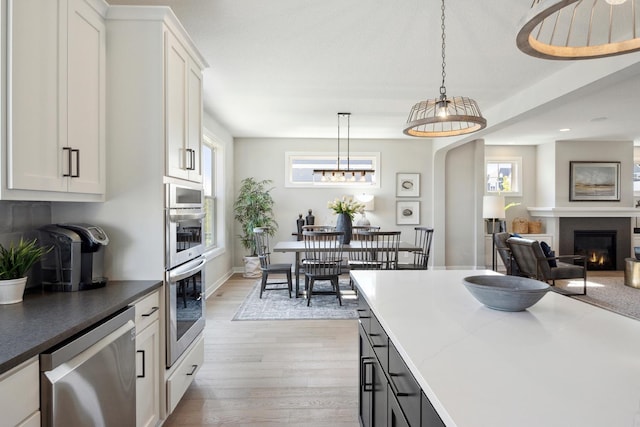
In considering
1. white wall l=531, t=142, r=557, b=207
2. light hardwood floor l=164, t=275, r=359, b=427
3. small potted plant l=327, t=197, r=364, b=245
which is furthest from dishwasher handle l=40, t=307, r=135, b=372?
white wall l=531, t=142, r=557, b=207

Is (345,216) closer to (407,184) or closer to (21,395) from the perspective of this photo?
(407,184)

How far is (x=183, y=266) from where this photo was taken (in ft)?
7.46

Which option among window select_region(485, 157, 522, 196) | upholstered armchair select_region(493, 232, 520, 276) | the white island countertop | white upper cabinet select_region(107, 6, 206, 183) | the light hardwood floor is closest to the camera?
the white island countertop

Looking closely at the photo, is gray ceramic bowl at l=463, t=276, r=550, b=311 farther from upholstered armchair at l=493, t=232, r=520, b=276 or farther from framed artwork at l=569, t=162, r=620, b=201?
framed artwork at l=569, t=162, r=620, b=201

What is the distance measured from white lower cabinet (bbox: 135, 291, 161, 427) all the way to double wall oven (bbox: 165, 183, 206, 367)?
0.09 metres

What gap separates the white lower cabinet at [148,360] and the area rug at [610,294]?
4.90 meters

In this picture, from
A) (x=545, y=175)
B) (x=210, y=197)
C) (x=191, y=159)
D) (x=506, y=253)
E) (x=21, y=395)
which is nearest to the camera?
(x=21, y=395)

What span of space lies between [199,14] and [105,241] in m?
1.71

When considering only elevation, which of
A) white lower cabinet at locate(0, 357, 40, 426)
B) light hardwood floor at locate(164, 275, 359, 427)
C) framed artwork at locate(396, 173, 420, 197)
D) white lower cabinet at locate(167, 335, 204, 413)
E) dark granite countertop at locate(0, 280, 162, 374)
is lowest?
light hardwood floor at locate(164, 275, 359, 427)

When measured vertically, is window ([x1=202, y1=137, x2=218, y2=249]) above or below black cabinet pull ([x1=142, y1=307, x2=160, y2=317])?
above

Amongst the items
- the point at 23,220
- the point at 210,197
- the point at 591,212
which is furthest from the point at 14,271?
the point at 591,212

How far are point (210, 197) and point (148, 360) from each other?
4127 millimetres

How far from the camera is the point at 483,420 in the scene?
0.67 metres

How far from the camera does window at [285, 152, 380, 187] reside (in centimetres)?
691
